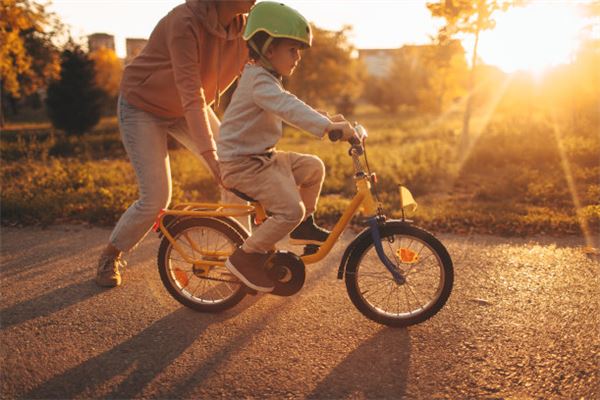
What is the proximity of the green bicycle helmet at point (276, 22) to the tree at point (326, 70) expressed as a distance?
32865mm

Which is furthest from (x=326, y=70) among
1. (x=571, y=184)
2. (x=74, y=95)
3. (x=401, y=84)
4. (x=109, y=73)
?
(x=571, y=184)

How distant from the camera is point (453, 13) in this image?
1084 cm

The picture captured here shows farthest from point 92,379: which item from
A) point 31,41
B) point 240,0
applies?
point 31,41

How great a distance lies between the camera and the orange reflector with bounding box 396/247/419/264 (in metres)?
3.12

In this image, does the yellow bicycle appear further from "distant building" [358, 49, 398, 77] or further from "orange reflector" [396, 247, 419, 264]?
"distant building" [358, 49, 398, 77]

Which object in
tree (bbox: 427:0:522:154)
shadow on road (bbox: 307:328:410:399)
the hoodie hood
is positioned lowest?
shadow on road (bbox: 307:328:410:399)

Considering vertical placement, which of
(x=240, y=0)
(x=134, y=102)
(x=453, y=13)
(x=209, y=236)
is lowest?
(x=209, y=236)

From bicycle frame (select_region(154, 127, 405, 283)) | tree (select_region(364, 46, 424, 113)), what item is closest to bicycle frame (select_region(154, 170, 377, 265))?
bicycle frame (select_region(154, 127, 405, 283))

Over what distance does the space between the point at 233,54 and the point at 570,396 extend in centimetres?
287

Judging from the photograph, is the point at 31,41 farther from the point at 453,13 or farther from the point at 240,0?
the point at 240,0

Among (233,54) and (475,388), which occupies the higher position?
(233,54)

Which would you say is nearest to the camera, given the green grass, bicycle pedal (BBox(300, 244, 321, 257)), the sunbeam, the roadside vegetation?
bicycle pedal (BBox(300, 244, 321, 257))

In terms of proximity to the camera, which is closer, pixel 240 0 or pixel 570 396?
pixel 570 396

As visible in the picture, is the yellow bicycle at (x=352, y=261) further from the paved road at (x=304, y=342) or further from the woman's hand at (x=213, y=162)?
the woman's hand at (x=213, y=162)
